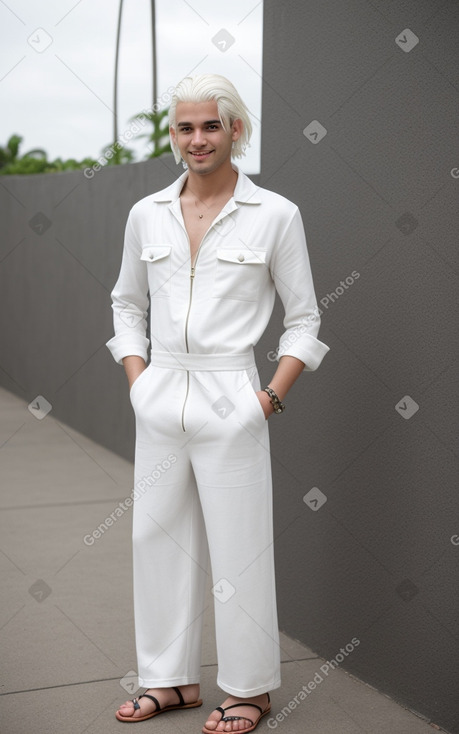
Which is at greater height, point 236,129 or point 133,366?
point 236,129

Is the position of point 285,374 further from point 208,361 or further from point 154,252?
point 154,252

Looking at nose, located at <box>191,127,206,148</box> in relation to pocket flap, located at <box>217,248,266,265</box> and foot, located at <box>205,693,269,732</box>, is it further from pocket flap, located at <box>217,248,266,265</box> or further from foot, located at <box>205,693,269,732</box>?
foot, located at <box>205,693,269,732</box>

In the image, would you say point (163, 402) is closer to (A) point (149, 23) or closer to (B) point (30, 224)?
(A) point (149, 23)

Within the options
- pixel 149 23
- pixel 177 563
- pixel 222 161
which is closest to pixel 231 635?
pixel 177 563

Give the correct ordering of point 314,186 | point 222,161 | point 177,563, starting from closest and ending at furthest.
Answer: point 222,161
point 177,563
point 314,186

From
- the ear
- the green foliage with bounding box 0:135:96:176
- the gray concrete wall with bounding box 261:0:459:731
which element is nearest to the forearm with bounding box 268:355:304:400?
the gray concrete wall with bounding box 261:0:459:731

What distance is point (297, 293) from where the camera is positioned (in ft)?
9.25

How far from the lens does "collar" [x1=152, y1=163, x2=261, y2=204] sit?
9.25 feet

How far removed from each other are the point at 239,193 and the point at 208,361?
492mm

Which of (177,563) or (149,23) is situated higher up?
(149,23)

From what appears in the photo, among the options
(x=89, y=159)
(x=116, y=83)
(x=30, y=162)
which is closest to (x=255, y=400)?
(x=116, y=83)

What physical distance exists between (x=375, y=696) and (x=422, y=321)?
1.23m

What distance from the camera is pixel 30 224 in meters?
9.57

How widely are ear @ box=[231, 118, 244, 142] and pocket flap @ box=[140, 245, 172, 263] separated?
0.36m
